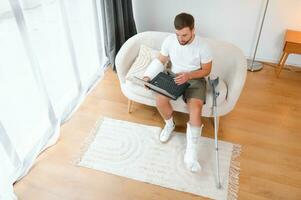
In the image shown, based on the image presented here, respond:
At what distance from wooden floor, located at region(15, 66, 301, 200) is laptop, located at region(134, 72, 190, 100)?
40cm

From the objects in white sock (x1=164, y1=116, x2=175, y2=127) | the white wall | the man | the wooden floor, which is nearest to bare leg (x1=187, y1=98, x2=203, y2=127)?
the man

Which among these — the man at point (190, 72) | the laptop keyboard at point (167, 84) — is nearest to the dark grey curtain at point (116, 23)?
the man at point (190, 72)

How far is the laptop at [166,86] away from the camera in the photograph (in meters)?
1.90

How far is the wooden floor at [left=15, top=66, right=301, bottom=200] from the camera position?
176 cm

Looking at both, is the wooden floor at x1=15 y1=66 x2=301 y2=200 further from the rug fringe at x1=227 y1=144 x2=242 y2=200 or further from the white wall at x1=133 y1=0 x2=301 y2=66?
the white wall at x1=133 y1=0 x2=301 y2=66

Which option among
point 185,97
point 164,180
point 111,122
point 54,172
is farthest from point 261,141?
point 54,172

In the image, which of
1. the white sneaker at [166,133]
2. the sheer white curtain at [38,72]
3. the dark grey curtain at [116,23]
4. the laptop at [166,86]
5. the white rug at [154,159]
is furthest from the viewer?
the dark grey curtain at [116,23]

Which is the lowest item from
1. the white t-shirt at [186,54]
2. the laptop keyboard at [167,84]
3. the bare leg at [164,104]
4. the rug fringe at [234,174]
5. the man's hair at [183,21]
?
the rug fringe at [234,174]

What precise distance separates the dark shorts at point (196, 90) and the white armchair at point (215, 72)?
0.20 feet

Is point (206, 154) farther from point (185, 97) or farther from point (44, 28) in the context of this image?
point (44, 28)

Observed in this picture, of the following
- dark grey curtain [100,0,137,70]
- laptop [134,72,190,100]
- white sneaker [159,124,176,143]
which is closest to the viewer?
laptop [134,72,190,100]

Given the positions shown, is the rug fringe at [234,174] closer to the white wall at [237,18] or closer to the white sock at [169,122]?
the white sock at [169,122]

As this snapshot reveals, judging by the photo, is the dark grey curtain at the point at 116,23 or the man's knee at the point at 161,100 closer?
the man's knee at the point at 161,100

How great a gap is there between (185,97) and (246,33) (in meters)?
1.23
